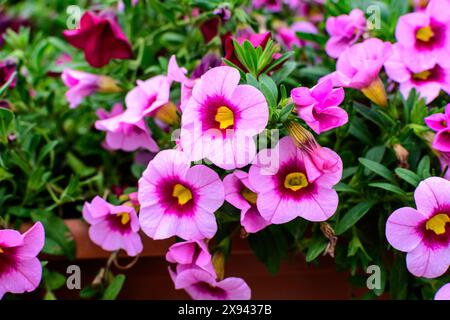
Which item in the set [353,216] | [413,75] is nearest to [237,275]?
[353,216]

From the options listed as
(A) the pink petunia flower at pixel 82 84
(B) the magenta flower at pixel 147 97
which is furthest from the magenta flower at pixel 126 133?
(A) the pink petunia flower at pixel 82 84

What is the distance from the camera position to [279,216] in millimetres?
812

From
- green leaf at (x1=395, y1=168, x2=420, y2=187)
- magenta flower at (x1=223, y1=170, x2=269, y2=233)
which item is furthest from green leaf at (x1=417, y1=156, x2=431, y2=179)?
magenta flower at (x1=223, y1=170, x2=269, y2=233)

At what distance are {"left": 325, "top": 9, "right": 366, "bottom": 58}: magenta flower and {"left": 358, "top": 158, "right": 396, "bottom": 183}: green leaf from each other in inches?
9.8

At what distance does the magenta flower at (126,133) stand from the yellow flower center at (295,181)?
0.28 meters

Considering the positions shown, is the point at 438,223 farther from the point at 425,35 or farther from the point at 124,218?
the point at 124,218

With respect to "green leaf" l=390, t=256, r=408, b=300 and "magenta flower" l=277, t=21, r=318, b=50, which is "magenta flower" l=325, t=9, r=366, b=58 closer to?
"magenta flower" l=277, t=21, r=318, b=50

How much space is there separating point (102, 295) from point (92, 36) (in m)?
0.49

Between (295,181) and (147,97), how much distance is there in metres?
0.32

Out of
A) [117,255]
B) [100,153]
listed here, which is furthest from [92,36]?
[117,255]

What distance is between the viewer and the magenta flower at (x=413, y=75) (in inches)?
38.5

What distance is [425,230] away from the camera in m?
0.83

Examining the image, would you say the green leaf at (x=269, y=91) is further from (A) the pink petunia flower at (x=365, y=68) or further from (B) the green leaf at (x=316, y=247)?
(B) the green leaf at (x=316, y=247)
